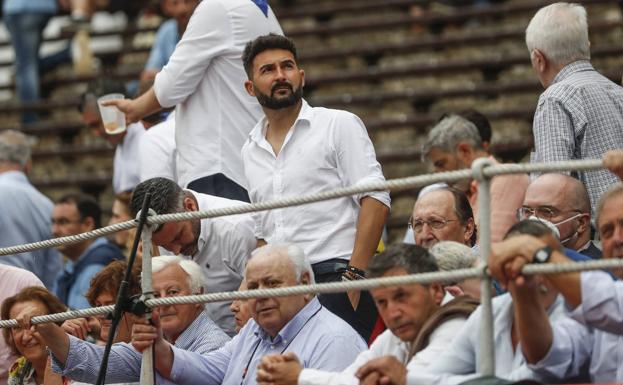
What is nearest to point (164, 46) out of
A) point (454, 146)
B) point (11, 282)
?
point (454, 146)

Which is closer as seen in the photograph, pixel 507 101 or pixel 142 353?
pixel 142 353

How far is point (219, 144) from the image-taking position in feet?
25.8

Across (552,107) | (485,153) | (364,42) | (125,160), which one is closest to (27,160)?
(125,160)

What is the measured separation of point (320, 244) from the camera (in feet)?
23.1

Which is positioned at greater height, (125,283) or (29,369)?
(125,283)

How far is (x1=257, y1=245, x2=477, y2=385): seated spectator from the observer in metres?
5.38

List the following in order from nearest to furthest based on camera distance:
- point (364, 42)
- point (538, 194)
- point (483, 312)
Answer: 1. point (483, 312)
2. point (538, 194)
3. point (364, 42)

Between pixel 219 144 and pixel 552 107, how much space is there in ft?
5.59

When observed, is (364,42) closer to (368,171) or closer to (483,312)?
(368,171)

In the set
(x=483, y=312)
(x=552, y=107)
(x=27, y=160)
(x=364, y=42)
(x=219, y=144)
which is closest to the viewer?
(x=483, y=312)

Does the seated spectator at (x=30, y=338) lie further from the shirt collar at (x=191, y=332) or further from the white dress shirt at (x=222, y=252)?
the white dress shirt at (x=222, y=252)

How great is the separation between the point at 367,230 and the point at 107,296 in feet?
3.77

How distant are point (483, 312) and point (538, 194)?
1.54 meters

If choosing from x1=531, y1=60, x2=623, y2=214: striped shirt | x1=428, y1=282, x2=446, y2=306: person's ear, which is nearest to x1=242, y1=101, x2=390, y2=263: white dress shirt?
x1=531, y1=60, x2=623, y2=214: striped shirt
